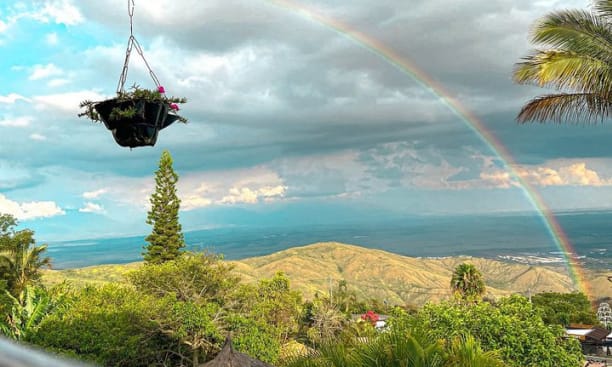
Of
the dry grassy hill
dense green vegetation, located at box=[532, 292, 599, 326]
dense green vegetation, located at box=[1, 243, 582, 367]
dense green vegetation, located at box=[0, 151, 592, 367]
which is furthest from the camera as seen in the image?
the dry grassy hill

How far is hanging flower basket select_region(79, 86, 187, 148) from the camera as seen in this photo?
3.69m

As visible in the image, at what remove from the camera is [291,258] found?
169m

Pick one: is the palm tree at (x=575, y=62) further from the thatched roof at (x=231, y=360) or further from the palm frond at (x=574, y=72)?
the thatched roof at (x=231, y=360)

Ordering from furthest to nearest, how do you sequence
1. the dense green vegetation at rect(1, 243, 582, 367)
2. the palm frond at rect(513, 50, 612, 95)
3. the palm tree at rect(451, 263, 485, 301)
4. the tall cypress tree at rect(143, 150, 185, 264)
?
1. the palm tree at rect(451, 263, 485, 301)
2. the tall cypress tree at rect(143, 150, 185, 264)
3. the dense green vegetation at rect(1, 243, 582, 367)
4. the palm frond at rect(513, 50, 612, 95)

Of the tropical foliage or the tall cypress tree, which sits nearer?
the tropical foliage

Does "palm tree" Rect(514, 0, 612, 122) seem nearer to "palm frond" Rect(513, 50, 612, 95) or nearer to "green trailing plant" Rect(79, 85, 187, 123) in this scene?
"palm frond" Rect(513, 50, 612, 95)

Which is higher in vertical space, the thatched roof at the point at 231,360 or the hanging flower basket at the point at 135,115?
the hanging flower basket at the point at 135,115

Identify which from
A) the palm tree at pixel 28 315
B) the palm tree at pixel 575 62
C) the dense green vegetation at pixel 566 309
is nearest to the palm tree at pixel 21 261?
the palm tree at pixel 28 315

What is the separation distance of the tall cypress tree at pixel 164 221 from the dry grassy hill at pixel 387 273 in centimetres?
7400

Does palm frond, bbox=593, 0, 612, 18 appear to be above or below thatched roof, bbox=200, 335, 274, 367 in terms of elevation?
above

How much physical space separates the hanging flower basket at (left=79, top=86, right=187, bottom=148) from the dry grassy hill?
104483 mm

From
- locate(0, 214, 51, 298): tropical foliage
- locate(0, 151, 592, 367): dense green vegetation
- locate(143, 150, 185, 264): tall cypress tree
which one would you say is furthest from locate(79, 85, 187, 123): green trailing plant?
locate(143, 150, 185, 264): tall cypress tree

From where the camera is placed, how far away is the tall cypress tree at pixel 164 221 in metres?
34.1

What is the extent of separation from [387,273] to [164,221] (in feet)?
408
